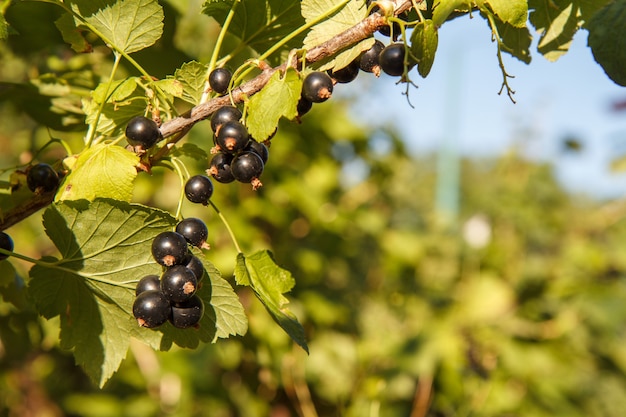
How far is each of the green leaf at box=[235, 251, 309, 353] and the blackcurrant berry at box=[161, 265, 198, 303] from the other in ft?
0.27

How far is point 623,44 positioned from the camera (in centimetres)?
71

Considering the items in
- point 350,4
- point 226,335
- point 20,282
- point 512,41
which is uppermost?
point 350,4

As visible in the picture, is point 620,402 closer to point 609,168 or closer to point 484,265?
point 484,265

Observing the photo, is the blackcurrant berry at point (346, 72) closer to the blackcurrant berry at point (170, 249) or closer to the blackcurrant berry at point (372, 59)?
the blackcurrant berry at point (372, 59)

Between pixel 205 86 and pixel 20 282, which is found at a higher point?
pixel 205 86

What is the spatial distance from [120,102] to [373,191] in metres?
2.43

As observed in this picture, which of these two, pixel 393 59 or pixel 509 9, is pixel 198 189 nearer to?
pixel 393 59

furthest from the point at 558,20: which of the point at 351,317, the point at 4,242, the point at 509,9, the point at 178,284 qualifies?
the point at 351,317

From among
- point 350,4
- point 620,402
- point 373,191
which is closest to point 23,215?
point 350,4

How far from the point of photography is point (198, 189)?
0.72 m

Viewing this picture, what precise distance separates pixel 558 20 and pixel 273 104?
1.36 feet

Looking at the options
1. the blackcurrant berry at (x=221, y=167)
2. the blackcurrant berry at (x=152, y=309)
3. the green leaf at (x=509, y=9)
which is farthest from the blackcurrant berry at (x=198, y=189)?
the green leaf at (x=509, y=9)

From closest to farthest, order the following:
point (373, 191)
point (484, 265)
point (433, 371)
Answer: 1. point (433, 371)
2. point (373, 191)
3. point (484, 265)

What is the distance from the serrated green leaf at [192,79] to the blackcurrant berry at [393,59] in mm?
214
